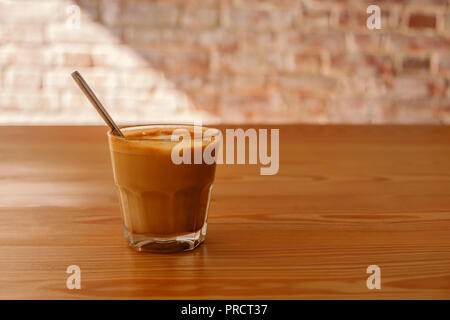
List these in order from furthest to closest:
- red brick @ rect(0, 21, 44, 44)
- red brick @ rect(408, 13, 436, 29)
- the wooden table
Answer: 1. red brick @ rect(408, 13, 436, 29)
2. red brick @ rect(0, 21, 44, 44)
3. the wooden table

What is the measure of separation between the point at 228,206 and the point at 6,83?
1849mm

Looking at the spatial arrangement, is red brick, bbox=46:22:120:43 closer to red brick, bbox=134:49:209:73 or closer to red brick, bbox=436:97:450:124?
red brick, bbox=134:49:209:73

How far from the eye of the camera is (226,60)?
2.21 m

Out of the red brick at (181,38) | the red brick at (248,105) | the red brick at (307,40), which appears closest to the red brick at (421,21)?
the red brick at (307,40)

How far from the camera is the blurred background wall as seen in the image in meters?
2.14

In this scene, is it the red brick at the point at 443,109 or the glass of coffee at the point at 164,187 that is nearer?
the glass of coffee at the point at 164,187

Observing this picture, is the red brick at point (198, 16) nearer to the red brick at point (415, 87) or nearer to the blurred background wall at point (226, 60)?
the blurred background wall at point (226, 60)

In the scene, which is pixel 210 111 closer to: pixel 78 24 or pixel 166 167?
pixel 78 24

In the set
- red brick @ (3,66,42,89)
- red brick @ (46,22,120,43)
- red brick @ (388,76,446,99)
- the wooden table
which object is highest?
red brick @ (46,22,120,43)

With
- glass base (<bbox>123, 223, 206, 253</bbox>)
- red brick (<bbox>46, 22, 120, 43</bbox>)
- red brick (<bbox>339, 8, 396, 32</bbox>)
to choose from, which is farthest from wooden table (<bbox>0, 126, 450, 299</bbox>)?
red brick (<bbox>339, 8, 396, 32</bbox>)

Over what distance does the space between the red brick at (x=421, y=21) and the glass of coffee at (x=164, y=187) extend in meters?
2.01

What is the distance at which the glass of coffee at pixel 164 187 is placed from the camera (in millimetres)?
445

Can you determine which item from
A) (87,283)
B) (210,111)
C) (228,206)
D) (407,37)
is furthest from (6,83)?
(87,283)

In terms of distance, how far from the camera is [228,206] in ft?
1.93
